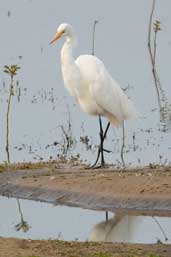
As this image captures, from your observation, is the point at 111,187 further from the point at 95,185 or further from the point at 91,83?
the point at 91,83

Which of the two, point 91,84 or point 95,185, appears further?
point 91,84

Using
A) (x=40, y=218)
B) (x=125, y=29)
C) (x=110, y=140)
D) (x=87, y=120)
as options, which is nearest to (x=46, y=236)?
(x=40, y=218)

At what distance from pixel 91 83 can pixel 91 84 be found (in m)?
0.01

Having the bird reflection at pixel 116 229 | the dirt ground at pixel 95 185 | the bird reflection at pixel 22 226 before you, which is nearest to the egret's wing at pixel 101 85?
the dirt ground at pixel 95 185

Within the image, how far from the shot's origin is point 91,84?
1484 cm

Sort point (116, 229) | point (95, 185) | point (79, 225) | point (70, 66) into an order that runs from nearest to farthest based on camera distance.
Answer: point (116, 229) → point (79, 225) → point (95, 185) → point (70, 66)

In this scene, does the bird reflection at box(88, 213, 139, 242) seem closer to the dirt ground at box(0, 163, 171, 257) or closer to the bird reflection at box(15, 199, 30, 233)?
the dirt ground at box(0, 163, 171, 257)

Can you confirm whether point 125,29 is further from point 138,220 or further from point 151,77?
point 138,220

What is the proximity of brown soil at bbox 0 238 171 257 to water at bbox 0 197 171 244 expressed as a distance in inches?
39.4

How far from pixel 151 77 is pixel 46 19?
225 inches

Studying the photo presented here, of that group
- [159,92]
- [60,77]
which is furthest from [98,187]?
[60,77]

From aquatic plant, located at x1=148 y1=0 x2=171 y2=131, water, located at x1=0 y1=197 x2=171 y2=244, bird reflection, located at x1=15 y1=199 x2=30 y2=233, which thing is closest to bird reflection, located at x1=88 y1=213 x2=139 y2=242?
water, located at x1=0 y1=197 x2=171 y2=244

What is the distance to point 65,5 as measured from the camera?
28.0 m

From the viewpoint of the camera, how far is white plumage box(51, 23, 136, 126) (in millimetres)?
14781
